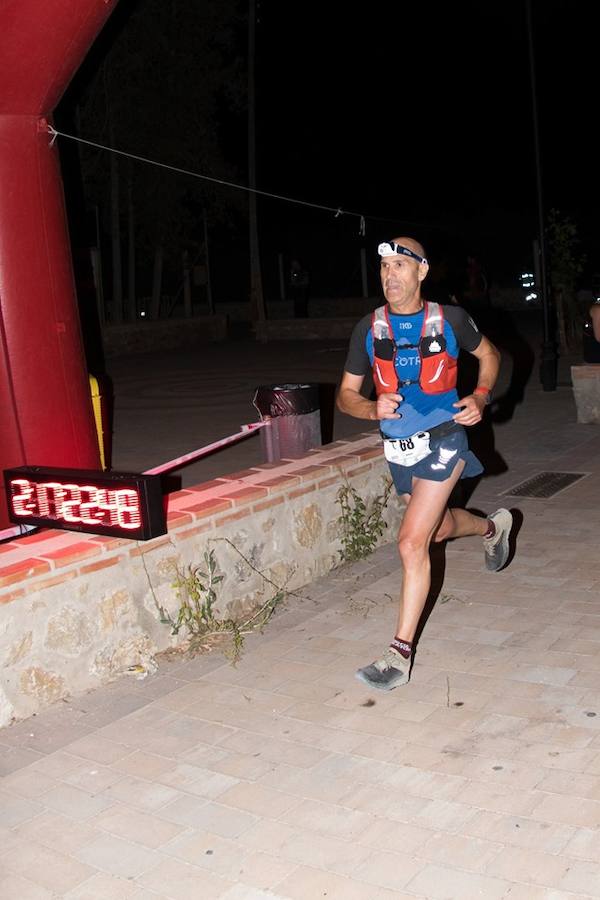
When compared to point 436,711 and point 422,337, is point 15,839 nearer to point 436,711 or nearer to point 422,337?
point 436,711

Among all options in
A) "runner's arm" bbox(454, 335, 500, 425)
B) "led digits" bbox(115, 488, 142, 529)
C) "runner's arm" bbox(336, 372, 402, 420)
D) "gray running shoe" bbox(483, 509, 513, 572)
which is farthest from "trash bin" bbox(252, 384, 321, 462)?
"led digits" bbox(115, 488, 142, 529)

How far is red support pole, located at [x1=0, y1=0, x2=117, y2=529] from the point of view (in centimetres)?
573

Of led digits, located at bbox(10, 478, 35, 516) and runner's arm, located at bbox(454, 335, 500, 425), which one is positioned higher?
runner's arm, located at bbox(454, 335, 500, 425)

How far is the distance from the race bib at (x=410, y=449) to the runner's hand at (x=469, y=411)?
17 centimetres

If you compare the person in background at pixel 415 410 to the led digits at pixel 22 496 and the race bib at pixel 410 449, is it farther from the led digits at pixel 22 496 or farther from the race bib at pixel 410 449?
the led digits at pixel 22 496

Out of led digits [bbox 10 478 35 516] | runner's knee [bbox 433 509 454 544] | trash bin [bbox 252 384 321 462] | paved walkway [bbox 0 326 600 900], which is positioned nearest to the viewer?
paved walkway [bbox 0 326 600 900]

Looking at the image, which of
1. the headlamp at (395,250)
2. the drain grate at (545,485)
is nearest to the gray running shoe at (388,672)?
the headlamp at (395,250)

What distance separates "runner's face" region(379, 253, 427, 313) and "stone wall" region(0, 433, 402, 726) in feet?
5.04

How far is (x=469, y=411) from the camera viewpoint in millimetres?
4762

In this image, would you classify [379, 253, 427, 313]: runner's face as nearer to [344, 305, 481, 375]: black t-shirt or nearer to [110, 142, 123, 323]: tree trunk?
[344, 305, 481, 375]: black t-shirt

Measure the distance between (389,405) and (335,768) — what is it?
158 centimetres

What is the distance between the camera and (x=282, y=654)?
528 cm

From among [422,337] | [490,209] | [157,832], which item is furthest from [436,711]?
[490,209]

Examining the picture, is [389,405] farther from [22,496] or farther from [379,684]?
[22,496]
